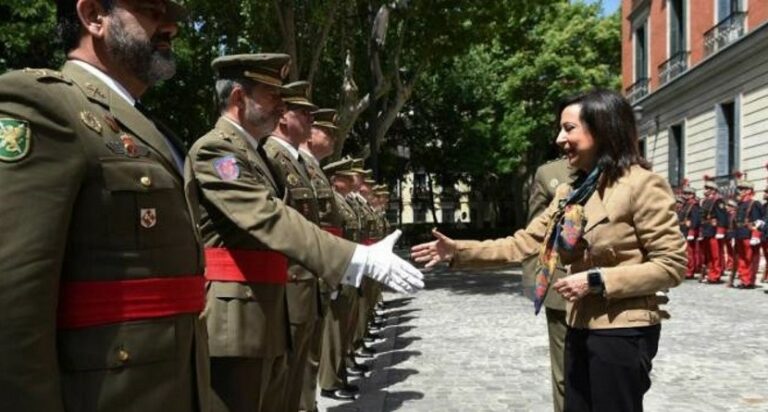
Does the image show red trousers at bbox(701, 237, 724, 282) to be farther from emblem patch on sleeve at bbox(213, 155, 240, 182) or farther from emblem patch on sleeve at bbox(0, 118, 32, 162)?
emblem patch on sleeve at bbox(0, 118, 32, 162)

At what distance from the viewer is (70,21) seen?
2.29 metres

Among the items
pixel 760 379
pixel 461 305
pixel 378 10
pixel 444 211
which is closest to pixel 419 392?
pixel 760 379

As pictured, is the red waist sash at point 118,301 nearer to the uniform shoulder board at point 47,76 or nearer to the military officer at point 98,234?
the military officer at point 98,234

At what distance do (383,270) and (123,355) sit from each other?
3.39 feet

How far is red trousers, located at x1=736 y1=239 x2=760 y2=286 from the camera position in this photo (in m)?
15.6

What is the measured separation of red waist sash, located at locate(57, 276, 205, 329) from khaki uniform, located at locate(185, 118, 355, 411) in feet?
2.51

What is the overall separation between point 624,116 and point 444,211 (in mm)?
66318

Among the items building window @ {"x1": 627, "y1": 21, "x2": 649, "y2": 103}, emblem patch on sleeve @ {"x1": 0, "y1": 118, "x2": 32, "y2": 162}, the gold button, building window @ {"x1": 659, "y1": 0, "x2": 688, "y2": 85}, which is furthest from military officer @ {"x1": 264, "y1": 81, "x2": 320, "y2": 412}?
building window @ {"x1": 627, "y1": 21, "x2": 649, "y2": 103}

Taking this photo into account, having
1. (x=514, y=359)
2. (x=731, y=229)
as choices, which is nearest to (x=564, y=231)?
(x=514, y=359)

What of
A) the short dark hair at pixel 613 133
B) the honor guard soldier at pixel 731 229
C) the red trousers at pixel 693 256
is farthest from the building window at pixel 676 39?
the short dark hair at pixel 613 133

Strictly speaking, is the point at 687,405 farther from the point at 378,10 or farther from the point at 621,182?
the point at 378,10

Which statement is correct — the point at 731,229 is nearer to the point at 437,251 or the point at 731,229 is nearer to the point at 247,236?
the point at 437,251

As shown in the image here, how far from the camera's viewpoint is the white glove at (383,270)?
279 centimetres

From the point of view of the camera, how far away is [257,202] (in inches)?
121
